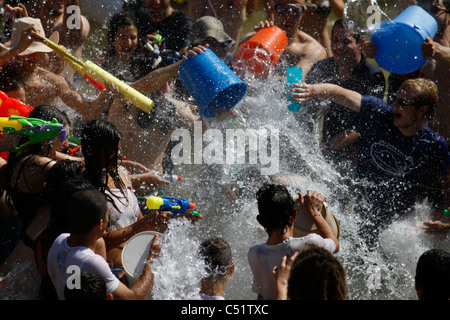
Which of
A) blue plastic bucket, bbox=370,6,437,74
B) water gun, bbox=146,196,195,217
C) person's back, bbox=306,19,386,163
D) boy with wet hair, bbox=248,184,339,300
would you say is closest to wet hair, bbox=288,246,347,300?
boy with wet hair, bbox=248,184,339,300

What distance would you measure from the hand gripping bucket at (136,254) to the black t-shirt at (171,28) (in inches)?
102

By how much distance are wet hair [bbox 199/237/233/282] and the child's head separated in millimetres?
244

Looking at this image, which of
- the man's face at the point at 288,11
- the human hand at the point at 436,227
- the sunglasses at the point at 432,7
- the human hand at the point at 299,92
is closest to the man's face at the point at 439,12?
the sunglasses at the point at 432,7

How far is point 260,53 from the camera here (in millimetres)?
3914

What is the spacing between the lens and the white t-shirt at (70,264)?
81.0 inches

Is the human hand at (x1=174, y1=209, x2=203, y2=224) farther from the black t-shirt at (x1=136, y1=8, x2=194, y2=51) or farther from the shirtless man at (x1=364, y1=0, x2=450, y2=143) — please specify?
the black t-shirt at (x1=136, y1=8, x2=194, y2=51)

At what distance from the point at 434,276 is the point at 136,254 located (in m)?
1.35

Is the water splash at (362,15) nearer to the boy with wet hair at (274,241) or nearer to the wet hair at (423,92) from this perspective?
the wet hair at (423,92)

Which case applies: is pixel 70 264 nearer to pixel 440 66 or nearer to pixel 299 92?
pixel 299 92

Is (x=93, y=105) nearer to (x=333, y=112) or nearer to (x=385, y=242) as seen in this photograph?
(x=333, y=112)

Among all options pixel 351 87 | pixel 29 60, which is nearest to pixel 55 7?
pixel 29 60

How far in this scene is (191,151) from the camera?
4.32 metres

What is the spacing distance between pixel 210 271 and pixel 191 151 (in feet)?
7.01
